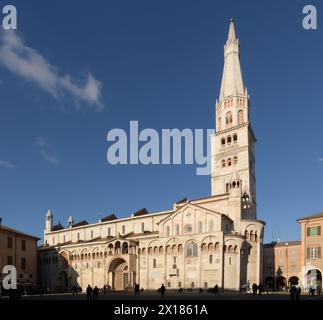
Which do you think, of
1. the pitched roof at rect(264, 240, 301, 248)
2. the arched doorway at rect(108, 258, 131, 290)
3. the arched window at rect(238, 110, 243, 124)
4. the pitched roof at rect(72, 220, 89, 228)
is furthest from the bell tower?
the pitched roof at rect(72, 220, 89, 228)

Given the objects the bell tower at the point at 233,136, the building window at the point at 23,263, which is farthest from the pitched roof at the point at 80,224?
the bell tower at the point at 233,136

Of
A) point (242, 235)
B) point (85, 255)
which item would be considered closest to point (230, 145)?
point (242, 235)

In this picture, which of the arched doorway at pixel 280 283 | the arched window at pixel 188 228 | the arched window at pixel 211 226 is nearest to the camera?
the arched window at pixel 211 226

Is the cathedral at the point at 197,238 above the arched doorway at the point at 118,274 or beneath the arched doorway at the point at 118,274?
above

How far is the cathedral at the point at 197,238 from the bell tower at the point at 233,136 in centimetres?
17

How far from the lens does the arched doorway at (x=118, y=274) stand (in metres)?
66.1

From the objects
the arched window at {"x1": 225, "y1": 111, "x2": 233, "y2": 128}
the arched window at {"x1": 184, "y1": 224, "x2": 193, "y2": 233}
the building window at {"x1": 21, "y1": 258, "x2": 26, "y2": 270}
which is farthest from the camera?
the arched window at {"x1": 225, "y1": 111, "x2": 233, "y2": 128}

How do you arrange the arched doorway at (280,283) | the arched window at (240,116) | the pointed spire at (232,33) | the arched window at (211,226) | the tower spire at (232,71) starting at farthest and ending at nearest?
the pointed spire at (232,33)
the tower spire at (232,71)
the arched window at (240,116)
the arched doorway at (280,283)
the arched window at (211,226)

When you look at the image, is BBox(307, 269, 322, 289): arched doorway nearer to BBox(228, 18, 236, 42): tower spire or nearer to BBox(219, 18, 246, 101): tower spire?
BBox(219, 18, 246, 101): tower spire

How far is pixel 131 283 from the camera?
63.7 meters

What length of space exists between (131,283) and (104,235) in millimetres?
17322

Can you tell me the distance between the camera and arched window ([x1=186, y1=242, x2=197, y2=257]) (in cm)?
5891

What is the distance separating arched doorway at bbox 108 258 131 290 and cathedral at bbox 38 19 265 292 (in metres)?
0.16

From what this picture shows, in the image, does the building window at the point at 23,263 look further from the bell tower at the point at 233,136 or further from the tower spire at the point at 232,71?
the tower spire at the point at 232,71
